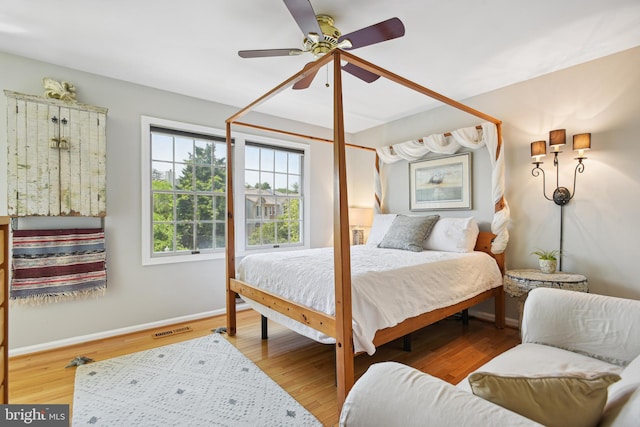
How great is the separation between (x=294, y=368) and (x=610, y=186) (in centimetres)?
303

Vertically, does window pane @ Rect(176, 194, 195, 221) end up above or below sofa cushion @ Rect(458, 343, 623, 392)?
above

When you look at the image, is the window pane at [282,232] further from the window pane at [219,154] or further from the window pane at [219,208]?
the window pane at [219,154]

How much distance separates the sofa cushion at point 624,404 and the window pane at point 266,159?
3.72 meters

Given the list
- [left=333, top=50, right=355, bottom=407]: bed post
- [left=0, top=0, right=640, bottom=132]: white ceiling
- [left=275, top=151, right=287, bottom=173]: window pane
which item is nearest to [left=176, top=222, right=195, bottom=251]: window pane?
[left=275, top=151, right=287, bottom=173]: window pane

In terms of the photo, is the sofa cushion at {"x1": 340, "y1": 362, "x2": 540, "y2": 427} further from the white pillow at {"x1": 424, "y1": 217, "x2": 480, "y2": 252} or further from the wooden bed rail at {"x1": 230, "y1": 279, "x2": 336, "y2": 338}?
the white pillow at {"x1": 424, "y1": 217, "x2": 480, "y2": 252}

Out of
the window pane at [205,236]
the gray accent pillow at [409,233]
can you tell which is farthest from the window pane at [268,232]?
the gray accent pillow at [409,233]

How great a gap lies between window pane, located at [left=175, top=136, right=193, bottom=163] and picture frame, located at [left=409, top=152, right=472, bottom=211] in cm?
280

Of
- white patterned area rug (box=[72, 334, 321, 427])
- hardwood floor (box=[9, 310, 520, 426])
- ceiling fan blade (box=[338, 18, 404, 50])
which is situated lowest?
hardwood floor (box=[9, 310, 520, 426])

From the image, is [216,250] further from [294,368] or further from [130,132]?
[294,368]

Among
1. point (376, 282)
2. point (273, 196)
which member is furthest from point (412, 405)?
point (273, 196)

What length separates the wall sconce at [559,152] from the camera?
8.43ft

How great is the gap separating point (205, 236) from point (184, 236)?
9.2 inches

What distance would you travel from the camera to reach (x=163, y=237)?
3.29m

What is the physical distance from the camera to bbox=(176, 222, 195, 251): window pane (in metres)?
3.39
